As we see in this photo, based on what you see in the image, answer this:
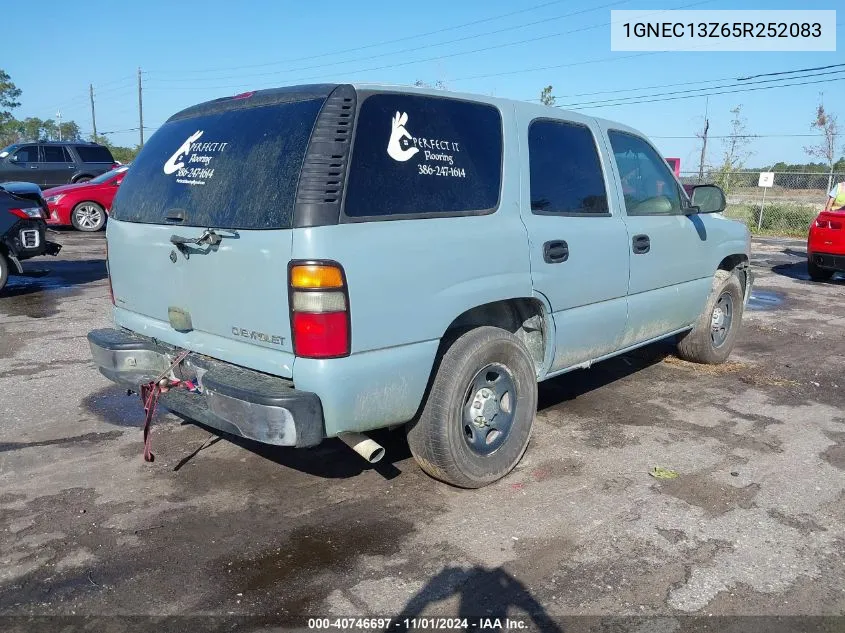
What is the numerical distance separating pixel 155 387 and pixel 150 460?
648mm

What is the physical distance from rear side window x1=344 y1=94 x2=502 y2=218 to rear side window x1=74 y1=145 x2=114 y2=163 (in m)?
18.6

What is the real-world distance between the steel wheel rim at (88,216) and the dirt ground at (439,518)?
39.4 feet

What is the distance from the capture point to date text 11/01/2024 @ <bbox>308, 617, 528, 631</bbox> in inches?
108

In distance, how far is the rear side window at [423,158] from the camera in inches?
129

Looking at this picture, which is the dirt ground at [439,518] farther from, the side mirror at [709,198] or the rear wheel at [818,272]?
the rear wheel at [818,272]

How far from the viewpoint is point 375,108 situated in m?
3.38

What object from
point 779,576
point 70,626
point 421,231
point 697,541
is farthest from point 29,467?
point 779,576

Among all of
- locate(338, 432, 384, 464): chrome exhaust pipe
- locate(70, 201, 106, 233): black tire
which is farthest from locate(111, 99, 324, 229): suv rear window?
locate(70, 201, 106, 233): black tire

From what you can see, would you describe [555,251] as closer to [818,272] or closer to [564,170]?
[564,170]

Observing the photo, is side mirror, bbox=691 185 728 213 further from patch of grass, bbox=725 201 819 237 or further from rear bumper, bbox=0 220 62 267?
patch of grass, bbox=725 201 819 237

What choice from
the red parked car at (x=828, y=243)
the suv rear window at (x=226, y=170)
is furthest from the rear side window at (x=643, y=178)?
the red parked car at (x=828, y=243)

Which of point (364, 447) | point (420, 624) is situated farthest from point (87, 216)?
point (420, 624)

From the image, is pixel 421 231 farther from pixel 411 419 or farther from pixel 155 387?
pixel 155 387

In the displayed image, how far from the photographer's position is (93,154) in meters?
19.9
